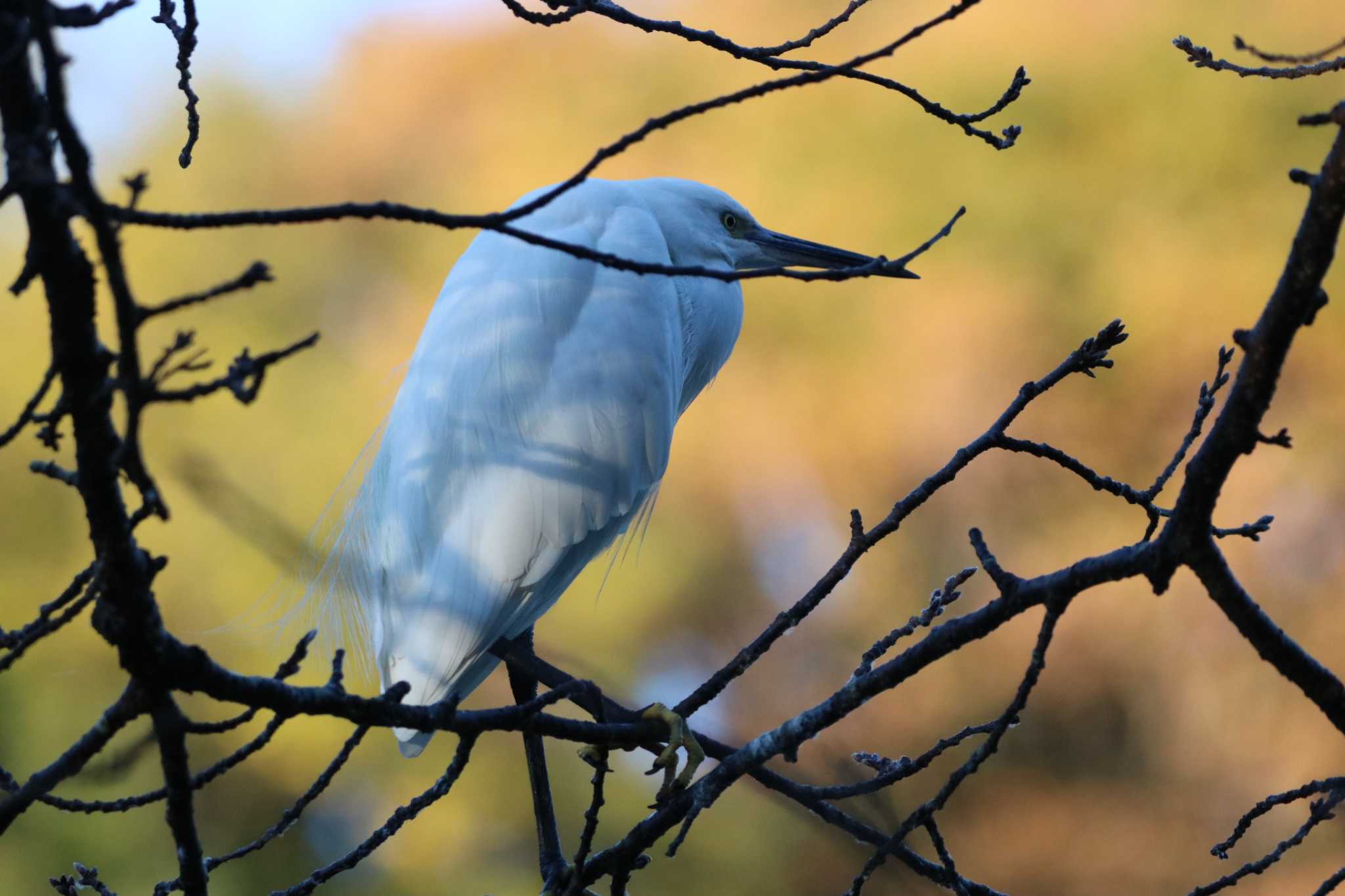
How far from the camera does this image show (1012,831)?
183 inches

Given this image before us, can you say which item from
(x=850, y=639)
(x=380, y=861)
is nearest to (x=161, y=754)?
(x=380, y=861)

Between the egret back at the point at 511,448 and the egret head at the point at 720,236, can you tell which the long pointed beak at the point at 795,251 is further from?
the egret back at the point at 511,448

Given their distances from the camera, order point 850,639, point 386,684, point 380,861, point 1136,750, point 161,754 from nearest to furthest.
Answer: point 161,754 < point 386,684 < point 380,861 < point 850,639 < point 1136,750

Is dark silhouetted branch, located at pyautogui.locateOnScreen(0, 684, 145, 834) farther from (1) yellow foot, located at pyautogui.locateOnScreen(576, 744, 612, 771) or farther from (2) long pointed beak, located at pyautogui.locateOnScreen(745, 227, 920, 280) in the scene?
(2) long pointed beak, located at pyautogui.locateOnScreen(745, 227, 920, 280)

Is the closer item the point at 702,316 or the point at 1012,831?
the point at 702,316

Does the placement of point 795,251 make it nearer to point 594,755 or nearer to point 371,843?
point 594,755

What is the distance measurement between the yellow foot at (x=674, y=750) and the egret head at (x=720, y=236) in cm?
96

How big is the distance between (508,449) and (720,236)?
668 mm

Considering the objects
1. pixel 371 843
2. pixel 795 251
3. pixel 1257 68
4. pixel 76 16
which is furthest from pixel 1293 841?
pixel 795 251

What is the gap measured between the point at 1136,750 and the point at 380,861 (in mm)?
2961

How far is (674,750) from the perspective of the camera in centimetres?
161

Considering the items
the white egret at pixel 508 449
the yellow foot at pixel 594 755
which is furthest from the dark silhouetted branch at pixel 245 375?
the white egret at pixel 508 449

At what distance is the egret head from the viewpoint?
90.9 inches

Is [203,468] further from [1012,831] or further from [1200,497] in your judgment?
[1012,831]
